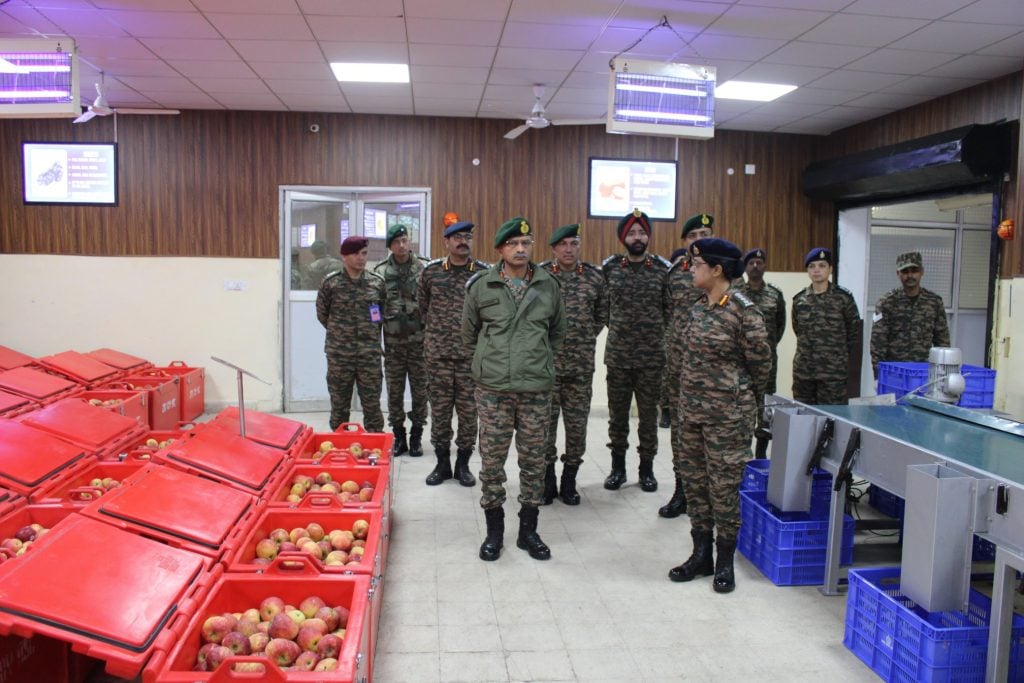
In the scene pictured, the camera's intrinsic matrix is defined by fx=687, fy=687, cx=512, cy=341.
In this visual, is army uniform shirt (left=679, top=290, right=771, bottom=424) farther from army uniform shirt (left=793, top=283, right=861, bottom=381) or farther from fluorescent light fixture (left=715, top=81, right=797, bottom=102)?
fluorescent light fixture (left=715, top=81, right=797, bottom=102)

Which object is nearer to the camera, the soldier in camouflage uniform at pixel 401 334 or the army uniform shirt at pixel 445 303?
the army uniform shirt at pixel 445 303

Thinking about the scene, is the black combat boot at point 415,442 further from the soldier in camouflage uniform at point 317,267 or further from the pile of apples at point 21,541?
the pile of apples at point 21,541

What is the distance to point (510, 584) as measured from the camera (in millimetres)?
3172

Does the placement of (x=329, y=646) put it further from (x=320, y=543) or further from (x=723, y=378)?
(x=723, y=378)

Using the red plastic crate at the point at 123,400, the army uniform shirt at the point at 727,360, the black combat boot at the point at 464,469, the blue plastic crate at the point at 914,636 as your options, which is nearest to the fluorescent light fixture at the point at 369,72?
the red plastic crate at the point at 123,400

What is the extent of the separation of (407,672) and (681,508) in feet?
7.13

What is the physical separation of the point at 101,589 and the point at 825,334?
15.5 ft

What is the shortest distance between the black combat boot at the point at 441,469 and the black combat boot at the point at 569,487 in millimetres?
818

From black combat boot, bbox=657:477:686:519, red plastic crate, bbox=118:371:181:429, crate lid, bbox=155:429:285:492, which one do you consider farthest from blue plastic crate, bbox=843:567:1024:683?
red plastic crate, bbox=118:371:181:429

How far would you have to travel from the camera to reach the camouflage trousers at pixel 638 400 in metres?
4.33

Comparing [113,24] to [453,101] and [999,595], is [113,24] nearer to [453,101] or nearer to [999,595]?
[453,101]

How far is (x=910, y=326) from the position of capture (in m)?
5.06

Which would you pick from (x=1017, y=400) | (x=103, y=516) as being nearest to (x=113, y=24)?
(x=103, y=516)

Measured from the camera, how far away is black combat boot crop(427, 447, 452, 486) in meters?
4.60
